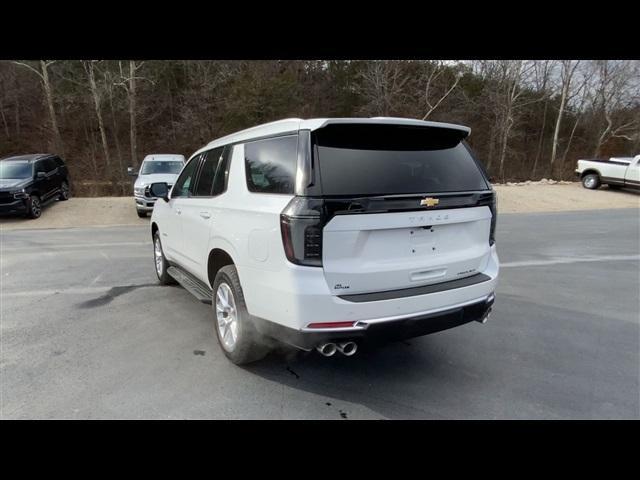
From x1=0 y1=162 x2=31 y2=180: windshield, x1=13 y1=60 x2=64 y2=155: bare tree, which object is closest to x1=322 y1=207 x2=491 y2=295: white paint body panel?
x1=0 y1=162 x2=31 y2=180: windshield

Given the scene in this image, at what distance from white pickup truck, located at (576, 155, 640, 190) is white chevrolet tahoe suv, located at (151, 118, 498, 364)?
Answer: 19.6 m

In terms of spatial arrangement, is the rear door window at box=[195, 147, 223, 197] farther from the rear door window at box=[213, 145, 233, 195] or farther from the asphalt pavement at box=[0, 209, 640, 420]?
the asphalt pavement at box=[0, 209, 640, 420]

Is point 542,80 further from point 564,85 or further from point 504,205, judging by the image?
point 504,205

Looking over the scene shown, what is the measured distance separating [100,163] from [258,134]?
29540 mm

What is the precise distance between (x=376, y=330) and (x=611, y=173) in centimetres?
2121

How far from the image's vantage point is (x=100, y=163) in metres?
27.7

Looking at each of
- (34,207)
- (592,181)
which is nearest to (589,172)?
(592,181)

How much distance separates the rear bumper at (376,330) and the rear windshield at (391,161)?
0.89 meters

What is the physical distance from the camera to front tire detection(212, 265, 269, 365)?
2959 millimetres

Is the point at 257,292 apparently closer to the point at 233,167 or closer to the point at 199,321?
the point at 233,167

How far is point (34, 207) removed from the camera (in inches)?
474

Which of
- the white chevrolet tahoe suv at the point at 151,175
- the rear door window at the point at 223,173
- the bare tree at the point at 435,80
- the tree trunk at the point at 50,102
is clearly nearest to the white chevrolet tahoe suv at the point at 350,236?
the rear door window at the point at 223,173
